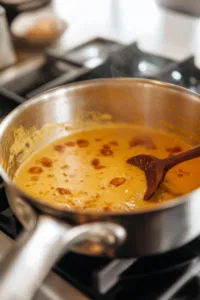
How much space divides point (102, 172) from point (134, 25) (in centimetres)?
59

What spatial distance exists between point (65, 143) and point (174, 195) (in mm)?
259

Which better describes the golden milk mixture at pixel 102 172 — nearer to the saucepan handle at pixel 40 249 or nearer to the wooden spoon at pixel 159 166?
the wooden spoon at pixel 159 166

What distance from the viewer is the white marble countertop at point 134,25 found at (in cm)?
112

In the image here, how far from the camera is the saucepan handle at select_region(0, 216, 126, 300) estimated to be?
0.44 m

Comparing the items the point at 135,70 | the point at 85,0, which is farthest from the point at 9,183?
the point at 85,0

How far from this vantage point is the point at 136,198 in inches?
27.6

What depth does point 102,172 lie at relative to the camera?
2.55ft

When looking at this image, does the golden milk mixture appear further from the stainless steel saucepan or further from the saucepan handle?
the saucepan handle

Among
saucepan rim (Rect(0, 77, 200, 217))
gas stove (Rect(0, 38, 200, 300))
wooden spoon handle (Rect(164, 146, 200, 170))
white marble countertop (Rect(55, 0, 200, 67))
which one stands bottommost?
white marble countertop (Rect(55, 0, 200, 67))

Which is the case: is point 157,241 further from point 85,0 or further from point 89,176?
point 85,0

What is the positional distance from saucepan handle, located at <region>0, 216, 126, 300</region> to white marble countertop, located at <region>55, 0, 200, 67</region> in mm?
621

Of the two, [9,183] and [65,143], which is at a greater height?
[9,183]

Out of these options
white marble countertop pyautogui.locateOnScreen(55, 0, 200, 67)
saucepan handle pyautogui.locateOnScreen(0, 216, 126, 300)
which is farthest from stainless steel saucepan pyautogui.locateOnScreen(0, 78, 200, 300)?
white marble countertop pyautogui.locateOnScreen(55, 0, 200, 67)

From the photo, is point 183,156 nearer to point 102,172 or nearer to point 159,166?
point 159,166
